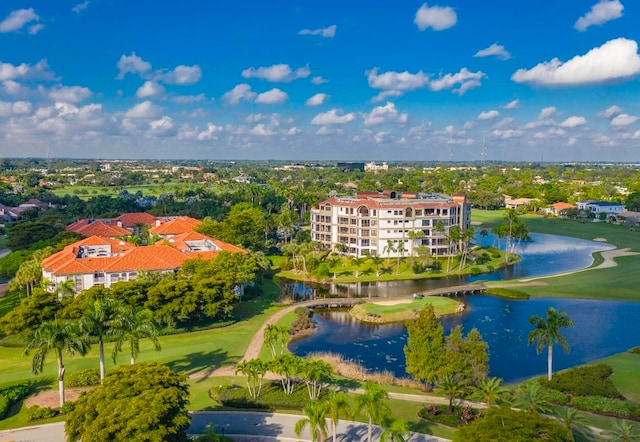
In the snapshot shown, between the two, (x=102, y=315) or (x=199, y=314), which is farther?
(x=199, y=314)

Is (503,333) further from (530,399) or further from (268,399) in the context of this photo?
(268,399)

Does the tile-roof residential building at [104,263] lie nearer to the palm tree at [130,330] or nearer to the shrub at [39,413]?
the palm tree at [130,330]

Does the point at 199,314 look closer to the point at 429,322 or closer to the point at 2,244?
Answer: the point at 429,322

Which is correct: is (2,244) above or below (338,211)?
below

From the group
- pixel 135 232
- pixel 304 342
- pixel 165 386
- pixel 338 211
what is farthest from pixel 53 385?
pixel 135 232

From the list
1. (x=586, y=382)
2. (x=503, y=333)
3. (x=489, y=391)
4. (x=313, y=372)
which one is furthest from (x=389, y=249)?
(x=489, y=391)

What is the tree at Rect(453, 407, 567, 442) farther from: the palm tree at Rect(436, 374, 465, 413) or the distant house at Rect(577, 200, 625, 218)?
the distant house at Rect(577, 200, 625, 218)
